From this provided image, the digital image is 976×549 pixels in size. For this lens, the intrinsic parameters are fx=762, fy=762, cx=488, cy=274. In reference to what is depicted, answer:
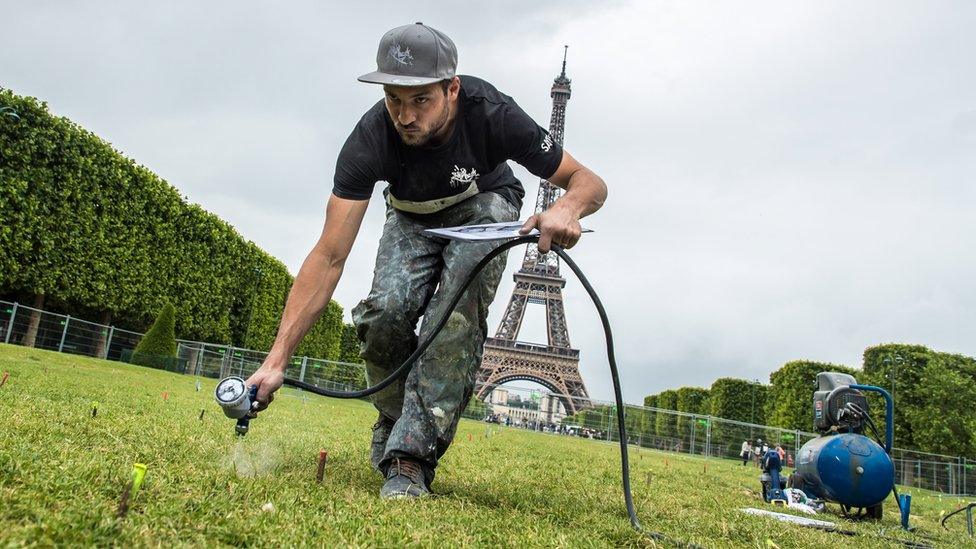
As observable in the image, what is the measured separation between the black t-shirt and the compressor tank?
131 inches

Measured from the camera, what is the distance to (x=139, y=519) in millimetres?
1910

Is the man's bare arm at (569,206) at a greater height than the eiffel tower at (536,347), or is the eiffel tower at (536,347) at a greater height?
the eiffel tower at (536,347)

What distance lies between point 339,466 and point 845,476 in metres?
3.57

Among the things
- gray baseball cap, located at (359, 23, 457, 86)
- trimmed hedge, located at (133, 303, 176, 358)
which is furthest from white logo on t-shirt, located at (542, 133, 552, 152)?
trimmed hedge, located at (133, 303, 176, 358)

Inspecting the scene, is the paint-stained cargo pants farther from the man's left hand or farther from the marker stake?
the marker stake

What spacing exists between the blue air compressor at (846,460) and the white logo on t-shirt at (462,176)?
3.56 meters

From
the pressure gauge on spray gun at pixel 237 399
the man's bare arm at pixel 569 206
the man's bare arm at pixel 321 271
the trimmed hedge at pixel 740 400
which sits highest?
the trimmed hedge at pixel 740 400

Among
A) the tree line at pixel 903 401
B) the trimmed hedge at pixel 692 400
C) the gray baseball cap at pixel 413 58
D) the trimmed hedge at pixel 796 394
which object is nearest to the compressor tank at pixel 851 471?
the gray baseball cap at pixel 413 58

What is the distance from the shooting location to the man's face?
3.27m

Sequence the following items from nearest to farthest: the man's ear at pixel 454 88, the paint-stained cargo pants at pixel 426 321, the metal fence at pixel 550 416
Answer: the man's ear at pixel 454 88 → the paint-stained cargo pants at pixel 426 321 → the metal fence at pixel 550 416

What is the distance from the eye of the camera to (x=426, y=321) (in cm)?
375

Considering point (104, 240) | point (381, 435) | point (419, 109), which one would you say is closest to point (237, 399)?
point (381, 435)

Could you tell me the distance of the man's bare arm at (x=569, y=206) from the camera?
3.17 m

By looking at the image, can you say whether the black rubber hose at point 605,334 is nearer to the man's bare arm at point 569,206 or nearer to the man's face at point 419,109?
the man's bare arm at point 569,206
